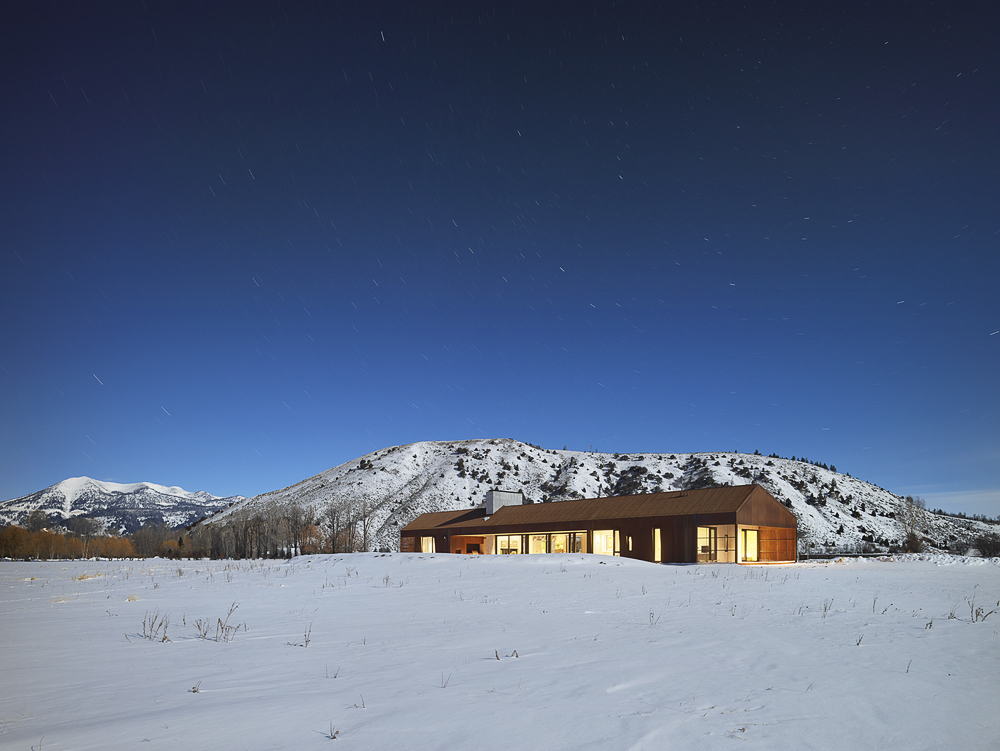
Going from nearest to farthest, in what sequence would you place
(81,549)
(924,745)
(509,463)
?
(924,745) < (81,549) < (509,463)

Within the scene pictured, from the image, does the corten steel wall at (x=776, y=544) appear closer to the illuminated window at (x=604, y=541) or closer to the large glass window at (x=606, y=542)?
the large glass window at (x=606, y=542)

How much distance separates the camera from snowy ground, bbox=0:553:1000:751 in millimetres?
4820

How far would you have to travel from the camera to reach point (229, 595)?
15.3 metres

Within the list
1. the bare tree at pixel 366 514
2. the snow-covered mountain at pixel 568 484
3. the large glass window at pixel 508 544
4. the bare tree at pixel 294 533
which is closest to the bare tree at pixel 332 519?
the snow-covered mountain at pixel 568 484

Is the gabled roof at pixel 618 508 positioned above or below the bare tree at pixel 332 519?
above

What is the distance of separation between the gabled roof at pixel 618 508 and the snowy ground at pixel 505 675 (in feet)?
92.7

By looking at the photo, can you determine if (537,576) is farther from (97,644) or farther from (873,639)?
(97,644)

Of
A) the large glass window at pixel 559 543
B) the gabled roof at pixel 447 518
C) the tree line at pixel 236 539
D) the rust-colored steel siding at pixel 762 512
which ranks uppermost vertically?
the rust-colored steel siding at pixel 762 512

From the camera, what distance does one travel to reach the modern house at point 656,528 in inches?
1593

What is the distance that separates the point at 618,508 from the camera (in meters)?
46.1

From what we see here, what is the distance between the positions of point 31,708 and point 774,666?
7483 mm

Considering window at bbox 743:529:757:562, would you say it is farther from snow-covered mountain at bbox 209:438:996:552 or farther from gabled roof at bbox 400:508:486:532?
snow-covered mountain at bbox 209:438:996:552

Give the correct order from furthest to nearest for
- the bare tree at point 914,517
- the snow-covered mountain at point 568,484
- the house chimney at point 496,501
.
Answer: the snow-covered mountain at point 568,484
the bare tree at point 914,517
the house chimney at point 496,501

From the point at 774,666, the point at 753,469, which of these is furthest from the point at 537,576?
the point at 753,469
